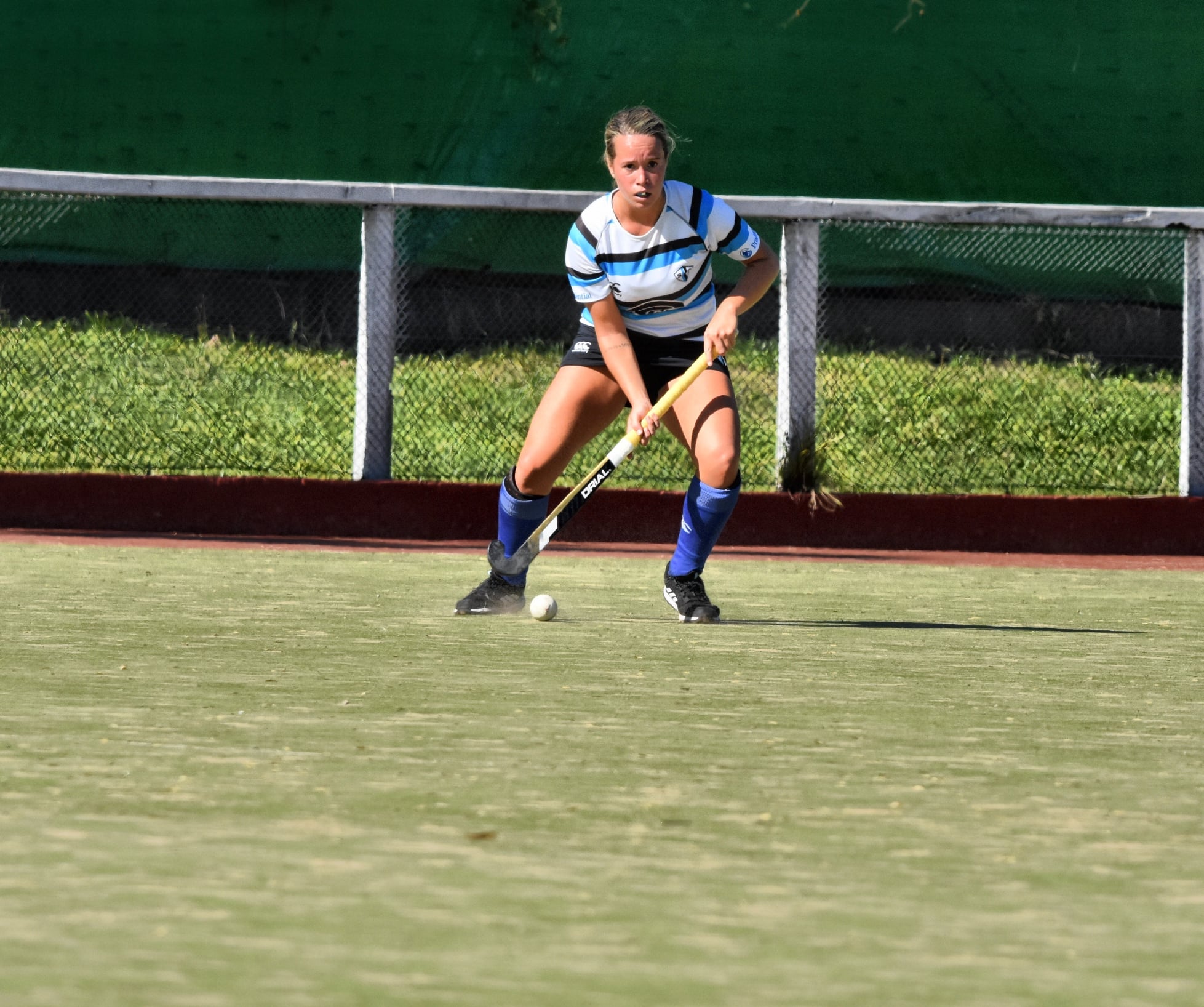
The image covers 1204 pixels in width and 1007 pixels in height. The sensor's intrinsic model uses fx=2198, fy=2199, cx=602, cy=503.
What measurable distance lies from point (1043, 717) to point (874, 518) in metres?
4.96

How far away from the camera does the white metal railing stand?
9.83 metres

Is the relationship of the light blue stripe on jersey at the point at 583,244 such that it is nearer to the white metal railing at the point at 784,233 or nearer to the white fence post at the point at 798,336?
the white metal railing at the point at 784,233

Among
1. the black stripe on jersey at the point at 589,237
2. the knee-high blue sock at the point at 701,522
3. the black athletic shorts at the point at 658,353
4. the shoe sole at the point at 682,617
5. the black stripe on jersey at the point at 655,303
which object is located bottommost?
the shoe sole at the point at 682,617

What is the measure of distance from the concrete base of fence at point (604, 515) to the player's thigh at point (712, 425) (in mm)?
2798

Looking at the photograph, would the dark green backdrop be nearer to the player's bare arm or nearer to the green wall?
the green wall

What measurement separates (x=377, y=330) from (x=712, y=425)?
11.5ft

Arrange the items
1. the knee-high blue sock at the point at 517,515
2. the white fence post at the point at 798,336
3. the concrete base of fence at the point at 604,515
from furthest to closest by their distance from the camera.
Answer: the white fence post at the point at 798,336
the concrete base of fence at the point at 604,515
the knee-high blue sock at the point at 517,515

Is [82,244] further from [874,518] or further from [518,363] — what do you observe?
[874,518]

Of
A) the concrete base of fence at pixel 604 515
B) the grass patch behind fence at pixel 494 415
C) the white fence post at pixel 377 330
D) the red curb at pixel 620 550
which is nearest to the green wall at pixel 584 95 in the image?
the grass patch behind fence at pixel 494 415

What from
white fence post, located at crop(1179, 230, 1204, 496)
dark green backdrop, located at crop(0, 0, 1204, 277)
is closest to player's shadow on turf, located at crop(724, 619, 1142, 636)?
white fence post, located at crop(1179, 230, 1204, 496)

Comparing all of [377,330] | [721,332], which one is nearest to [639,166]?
[721,332]

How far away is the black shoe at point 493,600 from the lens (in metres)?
6.91

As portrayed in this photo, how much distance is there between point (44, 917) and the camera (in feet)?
9.41

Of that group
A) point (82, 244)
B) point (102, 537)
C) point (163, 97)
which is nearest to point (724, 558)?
point (102, 537)
